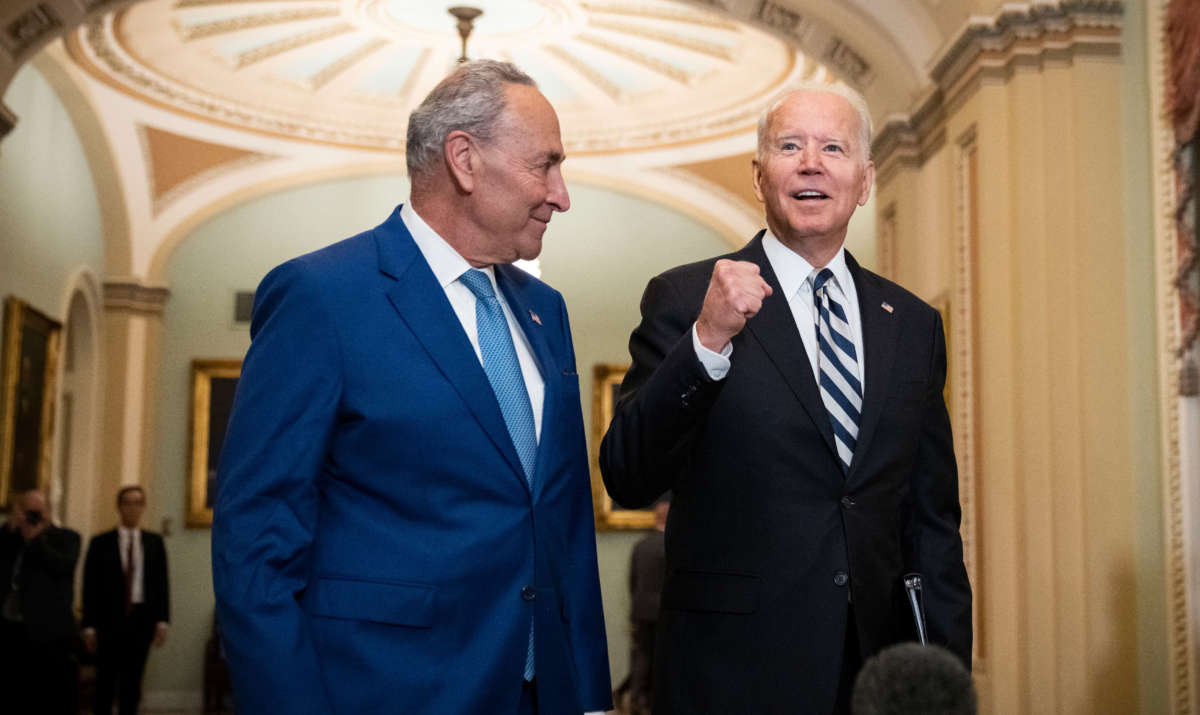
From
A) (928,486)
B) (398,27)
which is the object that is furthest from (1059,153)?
(398,27)

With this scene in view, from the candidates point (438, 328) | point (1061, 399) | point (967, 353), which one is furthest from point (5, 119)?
point (438, 328)

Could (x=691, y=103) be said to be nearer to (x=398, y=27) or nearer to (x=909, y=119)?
(x=398, y=27)

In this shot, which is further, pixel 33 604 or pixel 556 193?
pixel 33 604

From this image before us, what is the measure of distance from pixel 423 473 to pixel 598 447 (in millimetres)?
10441

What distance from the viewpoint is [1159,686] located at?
574 centimetres

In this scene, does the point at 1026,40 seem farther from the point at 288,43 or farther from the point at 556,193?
the point at 288,43

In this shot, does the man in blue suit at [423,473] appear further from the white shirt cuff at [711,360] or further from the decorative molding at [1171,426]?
the decorative molding at [1171,426]

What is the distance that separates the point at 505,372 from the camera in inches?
89.6

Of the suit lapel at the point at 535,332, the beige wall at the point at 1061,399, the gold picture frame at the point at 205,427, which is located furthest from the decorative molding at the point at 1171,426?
the gold picture frame at the point at 205,427

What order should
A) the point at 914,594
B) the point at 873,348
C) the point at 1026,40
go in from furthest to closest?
the point at 1026,40 → the point at 873,348 → the point at 914,594

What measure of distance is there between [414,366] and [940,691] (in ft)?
3.98

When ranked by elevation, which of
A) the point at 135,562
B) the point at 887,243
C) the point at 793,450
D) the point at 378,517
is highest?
the point at 887,243

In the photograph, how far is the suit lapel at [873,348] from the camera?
7.63 ft

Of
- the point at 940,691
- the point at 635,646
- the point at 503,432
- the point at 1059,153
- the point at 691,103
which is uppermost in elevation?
the point at 691,103
